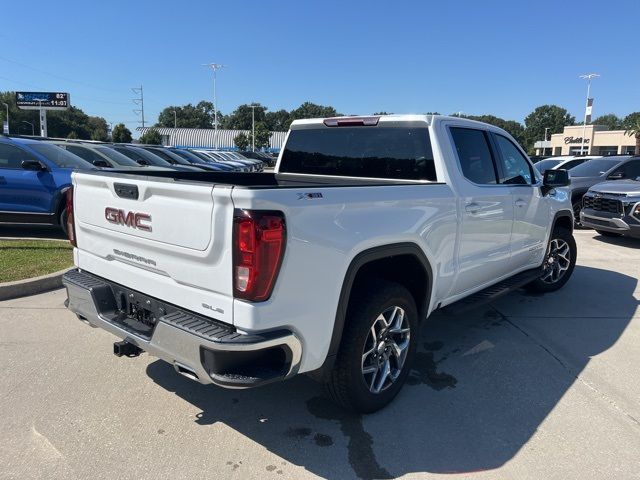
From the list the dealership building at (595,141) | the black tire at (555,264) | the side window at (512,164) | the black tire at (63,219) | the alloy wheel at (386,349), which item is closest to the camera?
the alloy wheel at (386,349)

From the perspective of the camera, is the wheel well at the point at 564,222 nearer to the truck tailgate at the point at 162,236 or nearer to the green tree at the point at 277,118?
the truck tailgate at the point at 162,236

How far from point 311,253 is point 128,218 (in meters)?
1.20

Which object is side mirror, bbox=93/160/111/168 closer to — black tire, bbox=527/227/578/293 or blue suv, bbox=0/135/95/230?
blue suv, bbox=0/135/95/230

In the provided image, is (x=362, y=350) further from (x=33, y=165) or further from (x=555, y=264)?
(x=33, y=165)

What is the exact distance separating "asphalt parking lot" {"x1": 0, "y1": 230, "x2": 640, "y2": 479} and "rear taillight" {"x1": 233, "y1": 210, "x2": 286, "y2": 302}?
108cm

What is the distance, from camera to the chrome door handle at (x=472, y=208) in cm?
383

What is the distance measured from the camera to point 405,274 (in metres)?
3.59

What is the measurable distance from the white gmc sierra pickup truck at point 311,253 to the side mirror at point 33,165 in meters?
5.26

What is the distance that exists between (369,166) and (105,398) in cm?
272

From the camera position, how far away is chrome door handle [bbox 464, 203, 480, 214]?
3826 millimetres

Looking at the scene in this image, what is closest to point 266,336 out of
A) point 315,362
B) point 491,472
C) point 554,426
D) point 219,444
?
point 315,362

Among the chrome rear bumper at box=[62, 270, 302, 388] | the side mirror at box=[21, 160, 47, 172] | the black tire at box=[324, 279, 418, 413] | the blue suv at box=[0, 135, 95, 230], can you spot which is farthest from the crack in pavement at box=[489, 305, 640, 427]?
the side mirror at box=[21, 160, 47, 172]

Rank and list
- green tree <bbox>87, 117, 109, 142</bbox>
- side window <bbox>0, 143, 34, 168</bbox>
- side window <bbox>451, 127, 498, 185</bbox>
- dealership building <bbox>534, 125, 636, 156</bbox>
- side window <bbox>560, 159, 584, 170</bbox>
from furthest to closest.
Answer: green tree <bbox>87, 117, 109, 142</bbox> < dealership building <bbox>534, 125, 636, 156</bbox> < side window <bbox>560, 159, 584, 170</bbox> < side window <bbox>0, 143, 34, 168</bbox> < side window <bbox>451, 127, 498, 185</bbox>

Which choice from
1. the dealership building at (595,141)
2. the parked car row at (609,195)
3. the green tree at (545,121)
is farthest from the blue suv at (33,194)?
the green tree at (545,121)
